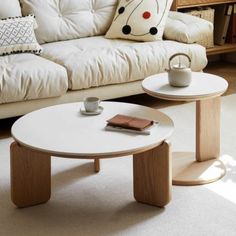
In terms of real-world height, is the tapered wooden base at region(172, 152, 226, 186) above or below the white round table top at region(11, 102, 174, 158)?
below

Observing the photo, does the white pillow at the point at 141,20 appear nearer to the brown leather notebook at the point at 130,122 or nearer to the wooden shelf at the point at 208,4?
the wooden shelf at the point at 208,4

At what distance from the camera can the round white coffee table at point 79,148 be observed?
6.96 ft

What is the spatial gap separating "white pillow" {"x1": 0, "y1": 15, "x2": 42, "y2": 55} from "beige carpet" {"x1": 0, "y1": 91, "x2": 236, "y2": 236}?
34.2 inches

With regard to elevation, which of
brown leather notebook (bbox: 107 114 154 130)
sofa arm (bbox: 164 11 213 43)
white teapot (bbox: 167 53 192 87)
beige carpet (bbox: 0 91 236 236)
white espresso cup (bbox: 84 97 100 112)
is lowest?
beige carpet (bbox: 0 91 236 236)

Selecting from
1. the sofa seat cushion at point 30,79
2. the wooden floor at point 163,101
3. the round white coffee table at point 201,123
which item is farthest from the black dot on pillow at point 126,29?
the round white coffee table at point 201,123

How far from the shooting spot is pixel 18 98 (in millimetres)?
3068

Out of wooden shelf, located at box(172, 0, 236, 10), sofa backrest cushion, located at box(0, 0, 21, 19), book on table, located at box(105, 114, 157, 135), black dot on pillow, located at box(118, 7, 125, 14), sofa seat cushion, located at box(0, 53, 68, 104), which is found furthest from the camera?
wooden shelf, located at box(172, 0, 236, 10)

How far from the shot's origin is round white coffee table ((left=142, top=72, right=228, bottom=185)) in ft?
8.29

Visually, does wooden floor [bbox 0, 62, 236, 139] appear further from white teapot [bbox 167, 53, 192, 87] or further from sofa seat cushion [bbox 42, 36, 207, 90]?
white teapot [bbox 167, 53, 192, 87]

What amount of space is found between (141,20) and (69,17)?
0.51m

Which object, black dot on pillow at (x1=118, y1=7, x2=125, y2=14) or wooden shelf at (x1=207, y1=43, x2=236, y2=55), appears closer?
black dot on pillow at (x1=118, y1=7, x2=125, y2=14)

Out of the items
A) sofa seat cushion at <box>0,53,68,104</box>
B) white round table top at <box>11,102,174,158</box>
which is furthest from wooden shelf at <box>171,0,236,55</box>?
white round table top at <box>11,102,174,158</box>

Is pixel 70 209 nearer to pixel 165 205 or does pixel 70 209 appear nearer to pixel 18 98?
pixel 165 205

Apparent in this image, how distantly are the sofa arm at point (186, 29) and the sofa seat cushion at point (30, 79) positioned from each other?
952mm
